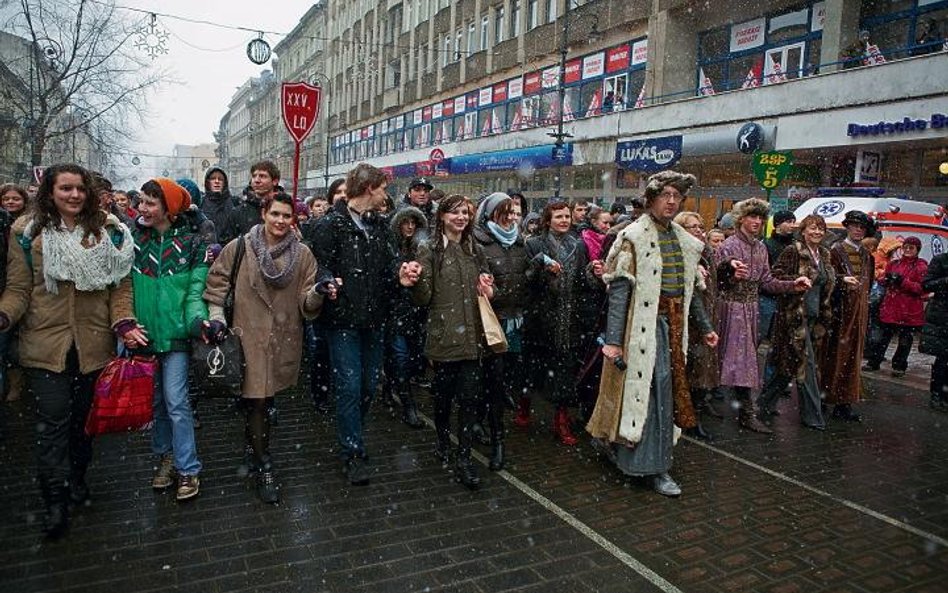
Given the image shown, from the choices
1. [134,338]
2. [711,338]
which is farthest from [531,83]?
[134,338]

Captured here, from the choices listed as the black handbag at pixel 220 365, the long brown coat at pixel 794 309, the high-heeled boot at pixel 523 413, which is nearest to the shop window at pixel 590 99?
the long brown coat at pixel 794 309

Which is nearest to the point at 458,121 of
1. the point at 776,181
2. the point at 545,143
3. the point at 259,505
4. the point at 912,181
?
the point at 545,143

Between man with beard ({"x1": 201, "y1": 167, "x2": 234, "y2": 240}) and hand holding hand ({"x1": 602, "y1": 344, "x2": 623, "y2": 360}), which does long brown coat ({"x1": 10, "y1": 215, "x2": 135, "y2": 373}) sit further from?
man with beard ({"x1": 201, "y1": 167, "x2": 234, "y2": 240})

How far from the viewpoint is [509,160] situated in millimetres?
28812

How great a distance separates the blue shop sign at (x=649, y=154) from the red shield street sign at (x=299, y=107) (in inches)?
574

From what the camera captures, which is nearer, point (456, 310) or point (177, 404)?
point (177, 404)

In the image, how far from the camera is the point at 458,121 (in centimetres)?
3591

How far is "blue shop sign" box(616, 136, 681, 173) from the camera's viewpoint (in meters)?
20.0

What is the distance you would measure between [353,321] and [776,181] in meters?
8.93

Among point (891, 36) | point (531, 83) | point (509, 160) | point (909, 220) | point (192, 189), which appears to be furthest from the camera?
point (531, 83)

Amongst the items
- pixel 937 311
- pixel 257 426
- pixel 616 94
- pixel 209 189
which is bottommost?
pixel 257 426

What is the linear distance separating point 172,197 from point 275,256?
699 millimetres

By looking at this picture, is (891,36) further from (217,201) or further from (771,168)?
(217,201)

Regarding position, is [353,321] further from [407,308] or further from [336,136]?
[336,136]
